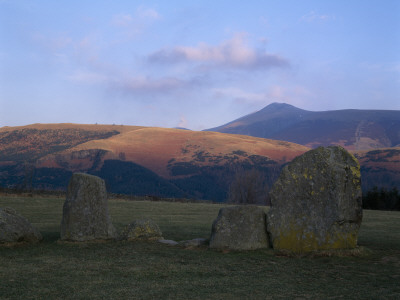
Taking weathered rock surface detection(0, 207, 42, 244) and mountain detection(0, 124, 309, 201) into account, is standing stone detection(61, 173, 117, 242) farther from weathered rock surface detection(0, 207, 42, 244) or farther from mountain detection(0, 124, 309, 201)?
mountain detection(0, 124, 309, 201)

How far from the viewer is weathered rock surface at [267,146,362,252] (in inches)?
506

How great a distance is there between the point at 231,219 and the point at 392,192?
38.8 meters

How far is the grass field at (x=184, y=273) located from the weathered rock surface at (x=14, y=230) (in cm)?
50

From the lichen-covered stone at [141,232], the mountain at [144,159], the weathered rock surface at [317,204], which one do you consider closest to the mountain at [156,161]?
the mountain at [144,159]

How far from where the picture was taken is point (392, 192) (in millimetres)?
45875

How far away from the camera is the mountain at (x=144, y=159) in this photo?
3248 inches

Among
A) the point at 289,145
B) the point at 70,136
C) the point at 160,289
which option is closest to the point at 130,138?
the point at 70,136

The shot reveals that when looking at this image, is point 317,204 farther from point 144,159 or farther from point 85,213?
point 144,159

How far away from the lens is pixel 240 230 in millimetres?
13336

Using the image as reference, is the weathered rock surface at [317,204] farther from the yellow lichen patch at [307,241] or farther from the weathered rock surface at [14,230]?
the weathered rock surface at [14,230]

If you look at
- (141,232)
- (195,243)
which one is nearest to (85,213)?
→ (141,232)

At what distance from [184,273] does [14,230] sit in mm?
7245

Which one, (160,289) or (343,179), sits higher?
(343,179)

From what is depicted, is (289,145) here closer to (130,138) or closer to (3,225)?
(130,138)
